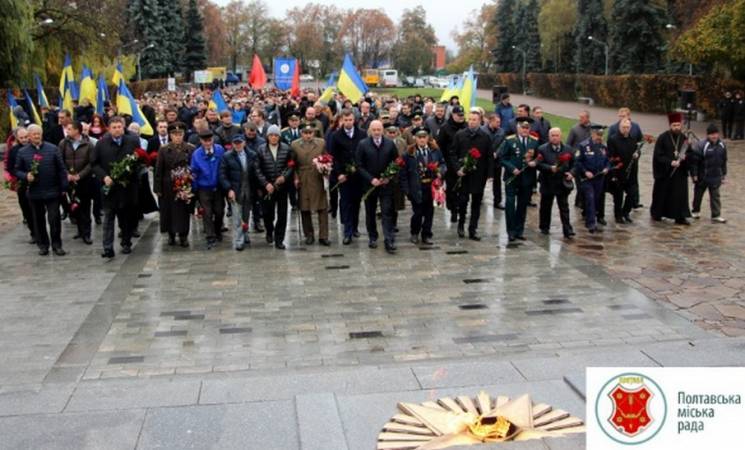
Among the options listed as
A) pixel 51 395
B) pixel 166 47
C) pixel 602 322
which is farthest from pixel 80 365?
pixel 166 47

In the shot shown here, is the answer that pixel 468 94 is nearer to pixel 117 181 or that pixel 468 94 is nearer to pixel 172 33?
pixel 117 181

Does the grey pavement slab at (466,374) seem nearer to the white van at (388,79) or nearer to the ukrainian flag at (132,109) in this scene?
the ukrainian flag at (132,109)

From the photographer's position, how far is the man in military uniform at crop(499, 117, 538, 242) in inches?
475

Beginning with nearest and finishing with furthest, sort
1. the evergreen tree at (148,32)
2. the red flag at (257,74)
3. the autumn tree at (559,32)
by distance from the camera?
the red flag at (257,74) < the autumn tree at (559,32) < the evergreen tree at (148,32)

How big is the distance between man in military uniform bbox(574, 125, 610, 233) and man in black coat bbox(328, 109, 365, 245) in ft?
11.2

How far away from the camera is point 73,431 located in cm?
534

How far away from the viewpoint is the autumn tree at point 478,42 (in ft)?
330

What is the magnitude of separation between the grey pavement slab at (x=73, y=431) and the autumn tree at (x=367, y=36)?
113 meters

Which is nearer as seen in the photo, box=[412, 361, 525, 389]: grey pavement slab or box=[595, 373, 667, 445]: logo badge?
box=[595, 373, 667, 445]: logo badge

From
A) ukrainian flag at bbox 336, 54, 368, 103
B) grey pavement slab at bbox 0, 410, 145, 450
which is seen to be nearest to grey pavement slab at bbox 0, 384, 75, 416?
grey pavement slab at bbox 0, 410, 145, 450

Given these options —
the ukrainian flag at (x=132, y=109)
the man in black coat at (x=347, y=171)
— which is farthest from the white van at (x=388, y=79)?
the man in black coat at (x=347, y=171)

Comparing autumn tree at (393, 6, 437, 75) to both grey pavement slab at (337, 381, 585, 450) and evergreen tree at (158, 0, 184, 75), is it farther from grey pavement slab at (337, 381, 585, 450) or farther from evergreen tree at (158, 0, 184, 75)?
grey pavement slab at (337, 381, 585, 450)

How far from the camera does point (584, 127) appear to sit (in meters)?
14.3

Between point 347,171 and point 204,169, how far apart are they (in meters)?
2.01
